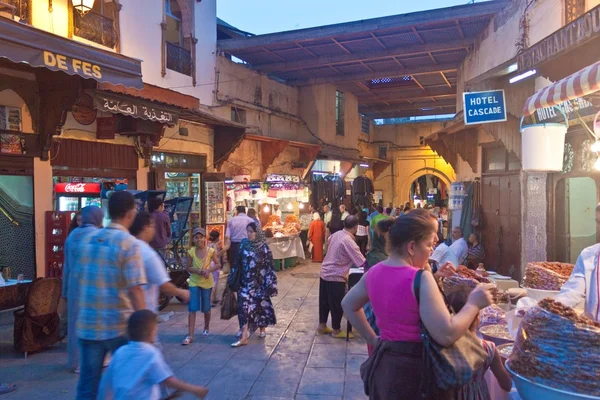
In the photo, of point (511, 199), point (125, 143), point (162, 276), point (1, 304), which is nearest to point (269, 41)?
point (125, 143)

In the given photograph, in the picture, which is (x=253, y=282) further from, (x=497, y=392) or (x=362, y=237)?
(x=362, y=237)

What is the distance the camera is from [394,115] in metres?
26.1

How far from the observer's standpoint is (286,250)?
13867 mm

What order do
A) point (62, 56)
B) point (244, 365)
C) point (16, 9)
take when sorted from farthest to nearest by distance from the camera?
point (16, 9)
point (62, 56)
point (244, 365)

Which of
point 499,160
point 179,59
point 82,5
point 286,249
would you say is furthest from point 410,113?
point 82,5

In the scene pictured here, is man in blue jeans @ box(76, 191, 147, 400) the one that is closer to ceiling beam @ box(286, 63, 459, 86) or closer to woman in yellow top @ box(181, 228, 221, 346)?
woman in yellow top @ box(181, 228, 221, 346)

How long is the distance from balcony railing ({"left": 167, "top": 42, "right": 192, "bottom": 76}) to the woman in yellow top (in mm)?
6833

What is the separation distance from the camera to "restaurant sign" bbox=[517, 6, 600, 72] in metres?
4.29

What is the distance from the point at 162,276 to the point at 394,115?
78.4 feet

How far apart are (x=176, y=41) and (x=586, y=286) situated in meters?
12.2

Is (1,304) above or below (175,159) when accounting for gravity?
below

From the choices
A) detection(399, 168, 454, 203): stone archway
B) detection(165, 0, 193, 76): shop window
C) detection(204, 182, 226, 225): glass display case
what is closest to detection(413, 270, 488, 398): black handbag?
detection(204, 182, 226, 225): glass display case

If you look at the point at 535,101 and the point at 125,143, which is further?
the point at 125,143

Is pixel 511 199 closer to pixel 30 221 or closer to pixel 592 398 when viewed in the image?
pixel 592 398
